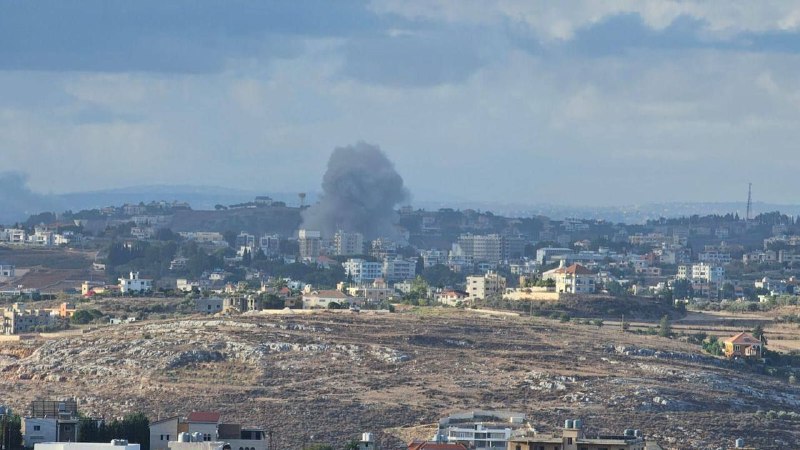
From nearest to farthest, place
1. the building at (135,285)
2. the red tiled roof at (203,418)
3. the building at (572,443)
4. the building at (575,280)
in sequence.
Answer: the building at (572,443) < the red tiled roof at (203,418) < the building at (575,280) < the building at (135,285)

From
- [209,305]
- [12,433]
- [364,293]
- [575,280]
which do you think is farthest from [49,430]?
[364,293]

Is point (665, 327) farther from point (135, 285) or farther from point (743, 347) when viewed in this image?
point (135, 285)

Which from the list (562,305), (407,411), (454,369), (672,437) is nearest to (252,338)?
(454,369)

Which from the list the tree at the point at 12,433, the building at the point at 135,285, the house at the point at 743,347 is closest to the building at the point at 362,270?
the building at the point at 135,285

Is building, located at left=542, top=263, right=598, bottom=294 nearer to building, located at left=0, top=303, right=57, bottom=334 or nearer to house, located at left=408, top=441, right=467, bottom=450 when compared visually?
building, located at left=0, top=303, right=57, bottom=334

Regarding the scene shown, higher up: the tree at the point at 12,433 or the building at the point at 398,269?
the building at the point at 398,269

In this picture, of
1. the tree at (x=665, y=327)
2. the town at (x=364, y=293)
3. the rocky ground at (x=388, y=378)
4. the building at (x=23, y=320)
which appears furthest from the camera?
the building at (x=23, y=320)

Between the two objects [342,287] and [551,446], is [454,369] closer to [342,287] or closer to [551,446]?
[551,446]

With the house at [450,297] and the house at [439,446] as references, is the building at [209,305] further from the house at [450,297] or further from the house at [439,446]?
the house at [439,446]
